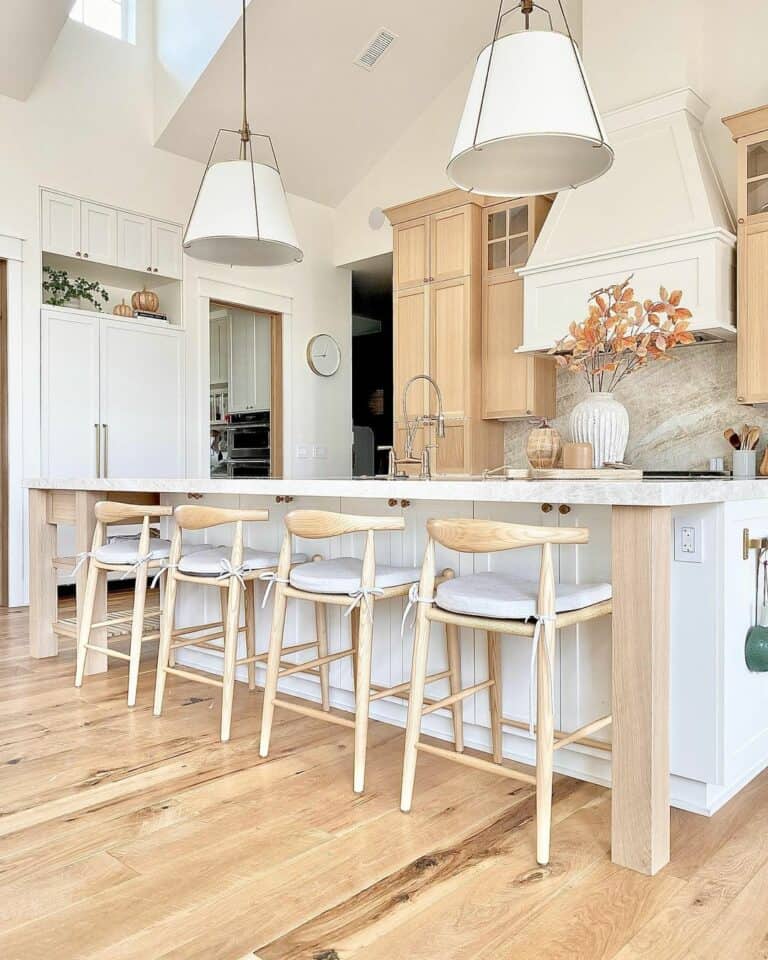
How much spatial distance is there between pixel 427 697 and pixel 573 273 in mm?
2967

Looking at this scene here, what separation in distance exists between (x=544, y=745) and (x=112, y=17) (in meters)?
6.11

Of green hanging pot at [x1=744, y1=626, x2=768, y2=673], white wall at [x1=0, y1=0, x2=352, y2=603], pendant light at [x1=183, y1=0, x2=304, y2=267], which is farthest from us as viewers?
white wall at [x1=0, y1=0, x2=352, y2=603]

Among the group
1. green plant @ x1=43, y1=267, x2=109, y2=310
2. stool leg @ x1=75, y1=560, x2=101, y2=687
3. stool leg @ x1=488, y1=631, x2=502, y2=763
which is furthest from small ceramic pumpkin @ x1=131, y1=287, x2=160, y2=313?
stool leg @ x1=488, y1=631, x2=502, y2=763

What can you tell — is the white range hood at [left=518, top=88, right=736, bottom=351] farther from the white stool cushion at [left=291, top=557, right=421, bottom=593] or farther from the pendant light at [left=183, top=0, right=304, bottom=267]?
the white stool cushion at [left=291, top=557, right=421, bottom=593]

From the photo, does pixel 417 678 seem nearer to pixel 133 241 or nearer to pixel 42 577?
pixel 42 577

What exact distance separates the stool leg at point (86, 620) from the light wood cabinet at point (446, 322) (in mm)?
2868

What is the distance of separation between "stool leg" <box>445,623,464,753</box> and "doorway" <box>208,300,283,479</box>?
4.36 m

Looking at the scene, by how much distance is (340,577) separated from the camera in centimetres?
228

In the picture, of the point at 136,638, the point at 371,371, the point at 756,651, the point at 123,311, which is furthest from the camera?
the point at 371,371

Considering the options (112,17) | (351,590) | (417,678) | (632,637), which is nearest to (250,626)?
(351,590)

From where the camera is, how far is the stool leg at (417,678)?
1.97 meters

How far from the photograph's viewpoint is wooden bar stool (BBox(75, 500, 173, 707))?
299 cm

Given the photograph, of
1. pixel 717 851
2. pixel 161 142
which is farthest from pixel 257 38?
pixel 717 851

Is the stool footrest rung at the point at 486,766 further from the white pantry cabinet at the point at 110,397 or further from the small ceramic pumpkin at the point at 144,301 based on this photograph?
the small ceramic pumpkin at the point at 144,301
